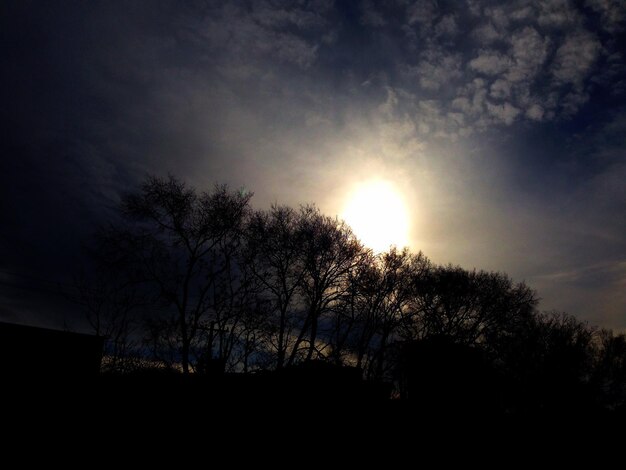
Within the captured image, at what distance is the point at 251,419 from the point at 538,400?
4736 cm

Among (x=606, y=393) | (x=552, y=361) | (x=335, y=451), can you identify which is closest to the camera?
(x=335, y=451)

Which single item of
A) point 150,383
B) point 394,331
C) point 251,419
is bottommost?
point 251,419

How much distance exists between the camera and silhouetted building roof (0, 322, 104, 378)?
2752 cm

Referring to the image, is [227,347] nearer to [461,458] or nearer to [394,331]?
[394,331]

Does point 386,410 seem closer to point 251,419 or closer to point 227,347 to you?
point 251,419

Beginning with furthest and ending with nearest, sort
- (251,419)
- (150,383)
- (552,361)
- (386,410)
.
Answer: (552,361)
(150,383)
(386,410)
(251,419)

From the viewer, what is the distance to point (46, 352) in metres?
29.0

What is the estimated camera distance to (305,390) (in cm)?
1223

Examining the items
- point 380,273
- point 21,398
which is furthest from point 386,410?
point 380,273

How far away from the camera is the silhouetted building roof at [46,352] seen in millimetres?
27516

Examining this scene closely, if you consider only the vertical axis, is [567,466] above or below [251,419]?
below

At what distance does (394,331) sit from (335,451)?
95.5ft

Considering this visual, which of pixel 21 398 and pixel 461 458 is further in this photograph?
pixel 21 398

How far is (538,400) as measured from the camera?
137 ft
